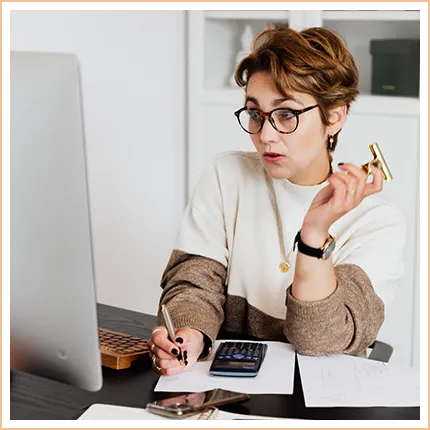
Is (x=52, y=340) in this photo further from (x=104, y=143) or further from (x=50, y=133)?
(x=104, y=143)

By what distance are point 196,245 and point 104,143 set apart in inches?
64.2

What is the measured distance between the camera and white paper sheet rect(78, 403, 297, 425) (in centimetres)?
126

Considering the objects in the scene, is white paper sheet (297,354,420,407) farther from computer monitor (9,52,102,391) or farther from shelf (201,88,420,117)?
shelf (201,88,420,117)

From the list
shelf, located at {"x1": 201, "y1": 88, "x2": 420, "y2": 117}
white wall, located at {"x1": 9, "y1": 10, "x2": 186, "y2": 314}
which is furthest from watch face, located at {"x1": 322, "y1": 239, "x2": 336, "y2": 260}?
white wall, located at {"x1": 9, "y1": 10, "x2": 186, "y2": 314}

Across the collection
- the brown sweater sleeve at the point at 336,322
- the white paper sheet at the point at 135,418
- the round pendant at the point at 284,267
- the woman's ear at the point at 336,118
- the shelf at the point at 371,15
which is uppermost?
the shelf at the point at 371,15

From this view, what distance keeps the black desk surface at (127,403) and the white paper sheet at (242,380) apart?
0.02 metres

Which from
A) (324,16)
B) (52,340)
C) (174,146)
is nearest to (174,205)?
(174,146)

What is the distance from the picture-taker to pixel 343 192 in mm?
1513

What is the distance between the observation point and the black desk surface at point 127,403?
4.21 ft

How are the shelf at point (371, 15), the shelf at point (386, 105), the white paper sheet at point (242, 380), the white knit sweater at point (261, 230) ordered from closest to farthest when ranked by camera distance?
1. the white paper sheet at point (242, 380)
2. the white knit sweater at point (261, 230)
3. the shelf at point (386, 105)
4. the shelf at point (371, 15)

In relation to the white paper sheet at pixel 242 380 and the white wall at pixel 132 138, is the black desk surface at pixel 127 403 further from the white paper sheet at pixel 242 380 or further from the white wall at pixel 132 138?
the white wall at pixel 132 138

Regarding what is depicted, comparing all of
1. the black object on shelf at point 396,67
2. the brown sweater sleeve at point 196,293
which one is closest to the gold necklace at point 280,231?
the brown sweater sleeve at point 196,293

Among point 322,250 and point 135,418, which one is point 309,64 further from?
point 135,418

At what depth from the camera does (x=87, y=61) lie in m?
3.25
